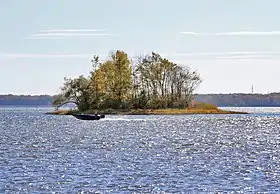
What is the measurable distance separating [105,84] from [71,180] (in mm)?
126871

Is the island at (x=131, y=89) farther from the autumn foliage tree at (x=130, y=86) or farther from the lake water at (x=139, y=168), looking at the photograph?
the lake water at (x=139, y=168)

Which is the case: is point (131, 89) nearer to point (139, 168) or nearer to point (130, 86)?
point (130, 86)

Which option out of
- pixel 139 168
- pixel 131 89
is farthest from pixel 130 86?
pixel 139 168

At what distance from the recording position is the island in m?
170

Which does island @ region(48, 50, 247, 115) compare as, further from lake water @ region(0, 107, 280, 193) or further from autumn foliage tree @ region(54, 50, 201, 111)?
lake water @ region(0, 107, 280, 193)

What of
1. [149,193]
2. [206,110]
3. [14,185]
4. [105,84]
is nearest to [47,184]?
[14,185]

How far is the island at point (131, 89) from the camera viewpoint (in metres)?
170

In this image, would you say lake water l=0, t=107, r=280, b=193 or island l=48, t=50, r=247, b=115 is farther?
island l=48, t=50, r=247, b=115

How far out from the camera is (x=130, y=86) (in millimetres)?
173125

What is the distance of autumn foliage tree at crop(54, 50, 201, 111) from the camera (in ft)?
556

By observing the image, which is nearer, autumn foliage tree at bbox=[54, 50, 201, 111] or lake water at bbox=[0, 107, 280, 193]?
lake water at bbox=[0, 107, 280, 193]

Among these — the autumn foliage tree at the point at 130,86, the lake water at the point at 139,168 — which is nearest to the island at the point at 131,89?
the autumn foliage tree at the point at 130,86

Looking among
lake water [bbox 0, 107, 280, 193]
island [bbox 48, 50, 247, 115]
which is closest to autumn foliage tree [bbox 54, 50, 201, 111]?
island [bbox 48, 50, 247, 115]

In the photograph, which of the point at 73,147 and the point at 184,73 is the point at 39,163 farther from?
the point at 184,73
